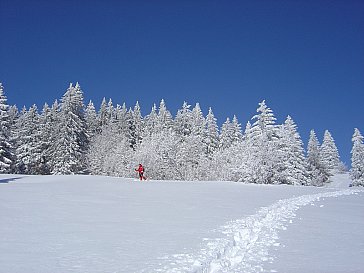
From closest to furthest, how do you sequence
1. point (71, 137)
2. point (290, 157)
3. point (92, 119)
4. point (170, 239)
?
point (170, 239) → point (290, 157) → point (71, 137) → point (92, 119)

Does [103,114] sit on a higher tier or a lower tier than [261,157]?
higher

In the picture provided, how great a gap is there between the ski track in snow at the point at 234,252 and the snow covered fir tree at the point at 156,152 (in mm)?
32872

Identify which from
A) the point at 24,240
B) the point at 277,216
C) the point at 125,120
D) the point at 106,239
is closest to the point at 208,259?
the point at 106,239

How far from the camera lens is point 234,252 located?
884cm

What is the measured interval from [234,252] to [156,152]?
49.9 metres

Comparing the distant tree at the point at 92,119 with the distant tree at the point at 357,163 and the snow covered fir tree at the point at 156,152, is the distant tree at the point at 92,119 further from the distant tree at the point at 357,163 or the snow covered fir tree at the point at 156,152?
the distant tree at the point at 357,163

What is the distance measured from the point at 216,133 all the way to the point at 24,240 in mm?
66223

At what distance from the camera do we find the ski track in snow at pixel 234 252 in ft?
23.9

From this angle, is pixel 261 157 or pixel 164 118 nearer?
pixel 261 157

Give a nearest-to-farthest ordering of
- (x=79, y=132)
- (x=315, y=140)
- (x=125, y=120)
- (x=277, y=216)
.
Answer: (x=277, y=216)
(x=79, y=132)
(x=315, y=140)
(x=125, y=120)

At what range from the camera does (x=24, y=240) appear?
29.5ft

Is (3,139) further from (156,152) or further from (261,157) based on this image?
(261,157)

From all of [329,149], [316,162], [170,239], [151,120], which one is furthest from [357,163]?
[170,239]

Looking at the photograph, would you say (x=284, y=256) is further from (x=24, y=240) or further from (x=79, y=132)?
(x=79, y=132)
